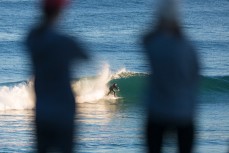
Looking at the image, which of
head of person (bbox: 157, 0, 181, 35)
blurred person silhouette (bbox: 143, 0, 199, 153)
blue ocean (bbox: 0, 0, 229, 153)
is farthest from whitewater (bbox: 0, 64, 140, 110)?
head of person (bbox: 157, 0, 181, 35)

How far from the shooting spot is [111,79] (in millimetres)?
39656

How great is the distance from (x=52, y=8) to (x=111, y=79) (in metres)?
33.3

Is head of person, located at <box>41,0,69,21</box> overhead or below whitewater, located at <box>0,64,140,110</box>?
overhead

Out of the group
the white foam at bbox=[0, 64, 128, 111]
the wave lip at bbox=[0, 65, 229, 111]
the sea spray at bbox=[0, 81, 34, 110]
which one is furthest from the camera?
the wave lip at bbox=[0, 65, 229, 111]

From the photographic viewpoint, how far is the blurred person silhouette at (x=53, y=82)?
20.8ft

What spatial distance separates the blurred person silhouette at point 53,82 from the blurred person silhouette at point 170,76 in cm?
55

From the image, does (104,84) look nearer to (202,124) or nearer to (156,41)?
(202,124)

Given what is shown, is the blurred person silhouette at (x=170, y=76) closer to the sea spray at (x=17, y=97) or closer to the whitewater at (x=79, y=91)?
the sea spray at (x=17, y=97)

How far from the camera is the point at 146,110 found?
6707 mm

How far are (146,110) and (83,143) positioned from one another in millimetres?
A: 16068

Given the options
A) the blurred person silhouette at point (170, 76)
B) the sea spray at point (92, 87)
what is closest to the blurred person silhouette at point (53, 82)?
the blurred person silhouette at point (170, 76)

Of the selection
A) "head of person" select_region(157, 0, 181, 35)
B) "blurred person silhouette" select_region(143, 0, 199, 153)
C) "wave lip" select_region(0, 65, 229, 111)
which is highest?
"head of person" select_region(157, 0, 181, 35)

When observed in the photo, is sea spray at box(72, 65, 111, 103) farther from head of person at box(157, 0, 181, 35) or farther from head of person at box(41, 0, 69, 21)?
head of person at box(41, 0, 69, 21)

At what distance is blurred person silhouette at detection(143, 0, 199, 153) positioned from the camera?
6504 millimetres
